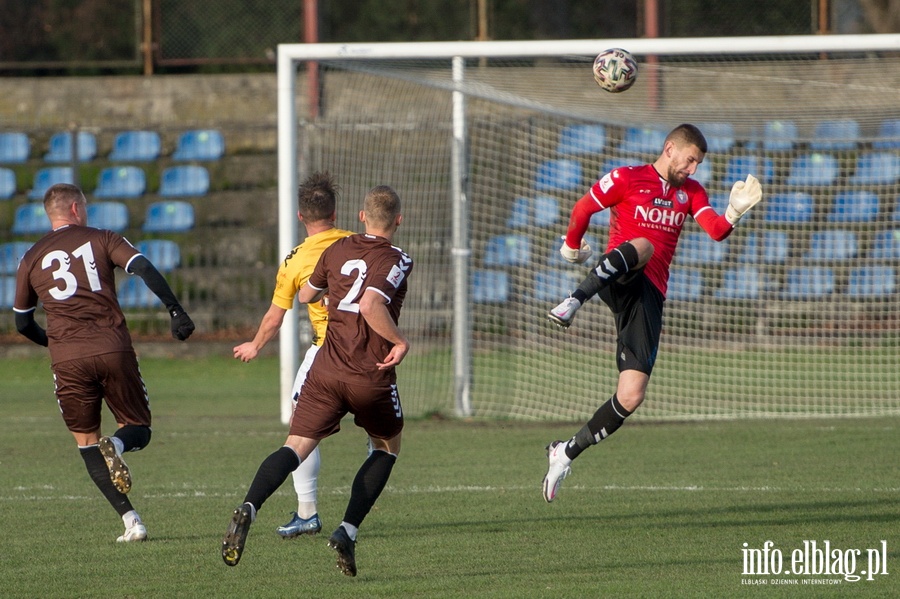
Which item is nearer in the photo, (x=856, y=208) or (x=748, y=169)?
(x=856, y=208)

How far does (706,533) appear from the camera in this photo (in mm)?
6812

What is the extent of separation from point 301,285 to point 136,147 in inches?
591

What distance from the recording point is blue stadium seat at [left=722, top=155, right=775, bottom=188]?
16250 mm

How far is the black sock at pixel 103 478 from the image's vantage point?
22.1ft

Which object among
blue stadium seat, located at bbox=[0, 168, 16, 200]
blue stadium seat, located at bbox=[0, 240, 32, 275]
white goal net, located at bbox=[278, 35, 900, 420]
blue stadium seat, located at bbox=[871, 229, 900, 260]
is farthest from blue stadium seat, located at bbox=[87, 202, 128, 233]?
blue stadium seat, located at bbox=[871, 229, 900, 260]

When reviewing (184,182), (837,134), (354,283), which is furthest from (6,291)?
(354,283)

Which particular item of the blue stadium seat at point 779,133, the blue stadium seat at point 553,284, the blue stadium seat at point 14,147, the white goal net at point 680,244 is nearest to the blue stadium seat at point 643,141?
the white goal net at point 680,244

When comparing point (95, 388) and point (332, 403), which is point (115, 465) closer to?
point (95, 388)

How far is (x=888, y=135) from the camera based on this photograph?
48.0 ft

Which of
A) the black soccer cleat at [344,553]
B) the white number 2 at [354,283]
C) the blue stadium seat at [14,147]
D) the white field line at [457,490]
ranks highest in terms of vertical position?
the blue stadium seat at [14,147]

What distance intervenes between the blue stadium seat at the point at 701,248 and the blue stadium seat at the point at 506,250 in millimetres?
2066

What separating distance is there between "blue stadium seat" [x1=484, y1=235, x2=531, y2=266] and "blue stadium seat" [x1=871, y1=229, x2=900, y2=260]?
14.7ft

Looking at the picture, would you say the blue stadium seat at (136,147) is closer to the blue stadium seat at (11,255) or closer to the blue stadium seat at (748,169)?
the blue stadium seat at (11,255)

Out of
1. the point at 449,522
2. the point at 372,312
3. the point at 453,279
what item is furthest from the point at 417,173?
the point at 372,312
